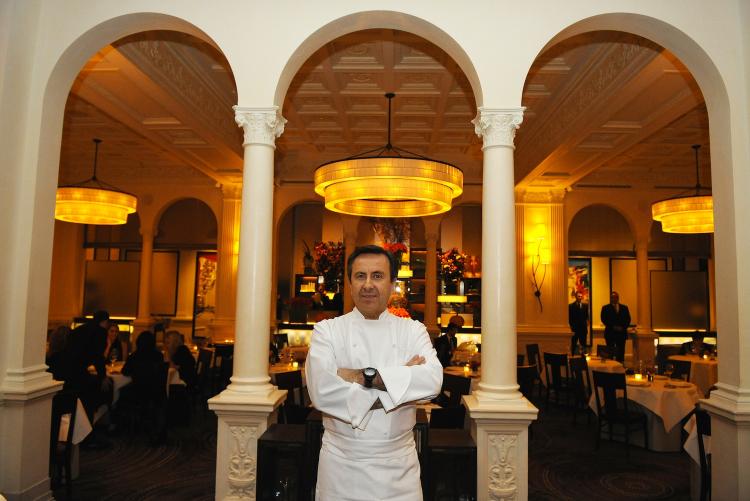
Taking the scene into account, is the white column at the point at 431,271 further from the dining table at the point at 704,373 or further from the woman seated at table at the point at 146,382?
the woman seated at table at the point at 146,382

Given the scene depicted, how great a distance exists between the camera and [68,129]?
963cm

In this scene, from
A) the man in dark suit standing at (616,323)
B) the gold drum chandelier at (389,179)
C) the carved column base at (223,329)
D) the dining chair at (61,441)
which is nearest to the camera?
the dining chair at (61,441)

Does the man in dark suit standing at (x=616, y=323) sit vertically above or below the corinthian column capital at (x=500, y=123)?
below

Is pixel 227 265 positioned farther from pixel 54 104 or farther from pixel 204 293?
pixel 54 104

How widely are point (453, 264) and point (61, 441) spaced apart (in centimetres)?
922

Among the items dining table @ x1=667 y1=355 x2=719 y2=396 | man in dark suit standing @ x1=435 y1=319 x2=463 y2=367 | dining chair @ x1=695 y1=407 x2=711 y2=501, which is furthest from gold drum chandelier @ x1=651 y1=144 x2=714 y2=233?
dining chair @ x1=695 y1=407 x2=711 y2=501

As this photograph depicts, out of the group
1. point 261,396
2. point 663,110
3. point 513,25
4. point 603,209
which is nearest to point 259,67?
point 513,25

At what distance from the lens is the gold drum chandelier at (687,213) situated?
8.52m

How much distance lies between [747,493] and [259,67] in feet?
15.5

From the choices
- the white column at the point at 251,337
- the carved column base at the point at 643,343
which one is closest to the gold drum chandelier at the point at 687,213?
the carved column base at the point at 643,343

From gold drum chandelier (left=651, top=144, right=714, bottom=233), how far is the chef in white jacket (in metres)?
7.61

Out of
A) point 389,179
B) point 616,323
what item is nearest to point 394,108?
point 389,179

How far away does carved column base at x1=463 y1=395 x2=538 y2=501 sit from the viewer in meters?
3.99

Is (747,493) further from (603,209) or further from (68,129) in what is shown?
(603,209)
